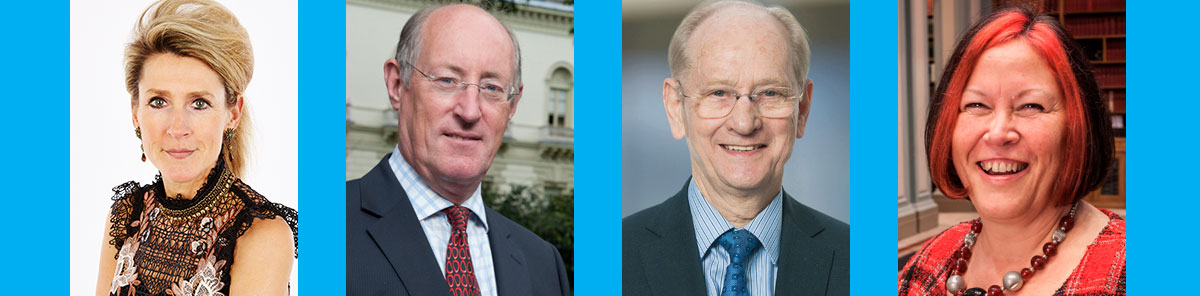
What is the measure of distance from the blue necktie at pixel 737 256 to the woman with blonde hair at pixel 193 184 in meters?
1.80

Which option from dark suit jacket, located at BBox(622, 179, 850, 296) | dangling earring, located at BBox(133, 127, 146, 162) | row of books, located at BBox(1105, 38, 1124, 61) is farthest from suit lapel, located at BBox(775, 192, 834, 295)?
dangling earring, located at BBox(133, 127, 146, 162)

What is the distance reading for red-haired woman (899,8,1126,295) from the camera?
4.40 metres

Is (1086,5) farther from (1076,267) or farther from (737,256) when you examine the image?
(737,256)

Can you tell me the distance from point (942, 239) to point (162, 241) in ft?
10.5

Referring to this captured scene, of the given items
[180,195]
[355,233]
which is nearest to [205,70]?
[180,195]

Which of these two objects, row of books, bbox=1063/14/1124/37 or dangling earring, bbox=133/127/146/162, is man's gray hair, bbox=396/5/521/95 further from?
row of books, bbox=1063/14/1124/37

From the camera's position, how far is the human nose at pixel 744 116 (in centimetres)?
464

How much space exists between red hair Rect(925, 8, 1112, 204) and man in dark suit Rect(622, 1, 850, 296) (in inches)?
20.0

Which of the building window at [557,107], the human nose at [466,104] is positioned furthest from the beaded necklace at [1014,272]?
the human nose at [466,104]

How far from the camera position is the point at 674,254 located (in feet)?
15.5

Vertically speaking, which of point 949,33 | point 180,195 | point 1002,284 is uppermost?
point 949,33

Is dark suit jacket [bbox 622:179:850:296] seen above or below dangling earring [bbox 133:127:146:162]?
below

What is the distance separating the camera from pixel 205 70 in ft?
15.7

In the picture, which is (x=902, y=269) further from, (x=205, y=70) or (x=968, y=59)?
(x=205, y=70)
